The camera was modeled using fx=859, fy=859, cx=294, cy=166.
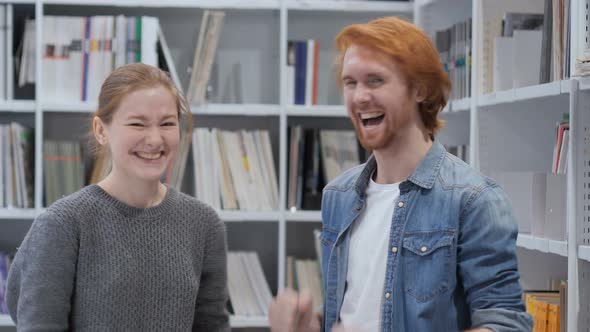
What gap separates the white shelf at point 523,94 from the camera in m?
2.34

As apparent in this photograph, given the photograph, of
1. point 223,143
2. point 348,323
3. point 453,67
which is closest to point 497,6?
point 453,67

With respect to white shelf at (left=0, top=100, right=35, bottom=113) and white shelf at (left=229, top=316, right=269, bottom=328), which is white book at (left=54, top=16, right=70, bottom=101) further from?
white shelf at (left=229, top=316, right=269, bottom=328)

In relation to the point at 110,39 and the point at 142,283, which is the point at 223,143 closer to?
the point at 110,39

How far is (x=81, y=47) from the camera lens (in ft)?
11.6

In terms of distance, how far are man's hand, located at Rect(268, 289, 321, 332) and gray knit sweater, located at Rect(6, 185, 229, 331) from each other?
368 millimetres

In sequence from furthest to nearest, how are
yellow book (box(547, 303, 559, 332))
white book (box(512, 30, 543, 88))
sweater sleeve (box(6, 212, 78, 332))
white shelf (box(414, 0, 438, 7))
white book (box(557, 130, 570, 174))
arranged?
white shelf (box(414, 0, 438, 7))
white book (box(512, 30, 543, 88))
yellow book (box(547, 303, 559, 332))
white book (box(557, 130, 570, 174))
sweater sleeve (box(6, 212, 78, 332))

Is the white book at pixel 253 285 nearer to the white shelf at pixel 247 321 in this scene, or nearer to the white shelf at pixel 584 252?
the white shelf at pixel 247 321

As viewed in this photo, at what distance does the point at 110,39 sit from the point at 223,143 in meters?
0.63

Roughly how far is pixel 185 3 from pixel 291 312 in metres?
2.40

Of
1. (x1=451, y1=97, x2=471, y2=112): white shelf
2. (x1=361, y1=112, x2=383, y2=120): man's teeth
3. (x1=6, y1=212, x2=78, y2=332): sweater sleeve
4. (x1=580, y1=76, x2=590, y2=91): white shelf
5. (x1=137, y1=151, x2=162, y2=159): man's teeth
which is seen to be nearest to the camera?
(x1=361, y1=112, x2=383, y2=120): man's teeth

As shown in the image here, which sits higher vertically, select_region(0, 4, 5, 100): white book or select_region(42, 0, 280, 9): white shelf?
select_region(42, 0, 280, 9): white shelf

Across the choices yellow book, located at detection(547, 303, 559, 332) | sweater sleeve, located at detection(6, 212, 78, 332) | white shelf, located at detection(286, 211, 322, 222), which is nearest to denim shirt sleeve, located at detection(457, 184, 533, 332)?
sweater sleeve, located at detection(6, 212, 78, 332)

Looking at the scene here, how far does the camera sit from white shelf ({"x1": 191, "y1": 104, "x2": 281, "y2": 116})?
362 centimetres

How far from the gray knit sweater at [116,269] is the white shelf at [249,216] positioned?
5.64 ft
